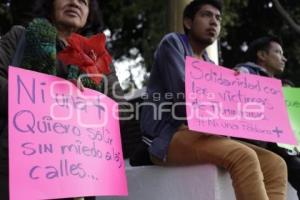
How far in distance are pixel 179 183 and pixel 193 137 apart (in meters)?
0.33

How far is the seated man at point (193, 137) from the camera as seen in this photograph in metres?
2.65

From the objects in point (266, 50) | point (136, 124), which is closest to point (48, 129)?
point (136, 124)

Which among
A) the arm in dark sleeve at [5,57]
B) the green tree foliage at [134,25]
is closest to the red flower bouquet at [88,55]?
the arm in dark sleeve at [5,57]

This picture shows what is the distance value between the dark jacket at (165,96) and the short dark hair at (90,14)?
1.27 feet

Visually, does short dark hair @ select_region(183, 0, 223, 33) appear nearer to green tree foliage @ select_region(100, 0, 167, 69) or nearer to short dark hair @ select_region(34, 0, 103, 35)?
short dark hair @ select_region(34, 0, 103, 35)

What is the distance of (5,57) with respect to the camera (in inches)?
93.8

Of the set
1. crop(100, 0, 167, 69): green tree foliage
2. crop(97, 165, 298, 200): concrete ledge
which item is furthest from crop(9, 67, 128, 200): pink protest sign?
crop(100, 0, 167, 69): green tree foliage

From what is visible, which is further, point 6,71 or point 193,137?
point 193,137

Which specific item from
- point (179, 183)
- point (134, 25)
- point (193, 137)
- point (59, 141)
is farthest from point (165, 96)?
point (134, 25)

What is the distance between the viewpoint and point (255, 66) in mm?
3764

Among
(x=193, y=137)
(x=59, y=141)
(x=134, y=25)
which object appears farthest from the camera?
(x=134, y=25)

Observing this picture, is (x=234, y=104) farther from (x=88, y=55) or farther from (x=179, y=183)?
(x=88, y=55)

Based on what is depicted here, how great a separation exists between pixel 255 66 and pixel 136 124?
892 millimetres

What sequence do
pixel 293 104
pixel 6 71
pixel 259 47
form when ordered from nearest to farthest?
pixel 6 71
pixel 293 104
pixel 259 47
